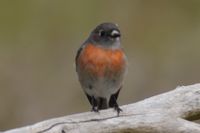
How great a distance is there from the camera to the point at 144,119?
408 inches

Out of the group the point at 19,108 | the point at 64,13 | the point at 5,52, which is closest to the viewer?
the point at 19,108

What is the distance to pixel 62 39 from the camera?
1725 cm

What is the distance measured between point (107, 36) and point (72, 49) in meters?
5.45

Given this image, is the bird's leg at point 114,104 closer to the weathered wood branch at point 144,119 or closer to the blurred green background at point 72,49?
the weathered wood branch at point 144,119

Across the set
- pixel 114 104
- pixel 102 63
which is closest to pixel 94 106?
pixel 114 104

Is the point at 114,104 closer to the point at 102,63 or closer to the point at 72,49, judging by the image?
the point at 102,63

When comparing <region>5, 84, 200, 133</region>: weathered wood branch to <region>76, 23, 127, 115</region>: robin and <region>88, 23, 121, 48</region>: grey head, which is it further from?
<region>88, 23, 121, 48</region>: grey head

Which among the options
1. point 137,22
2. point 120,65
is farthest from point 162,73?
point 120,65

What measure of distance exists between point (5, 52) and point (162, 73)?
8.14 feet

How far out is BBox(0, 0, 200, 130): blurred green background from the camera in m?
15.7

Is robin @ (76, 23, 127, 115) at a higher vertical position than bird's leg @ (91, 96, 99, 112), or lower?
higher

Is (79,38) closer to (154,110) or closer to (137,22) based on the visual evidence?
(137,22)

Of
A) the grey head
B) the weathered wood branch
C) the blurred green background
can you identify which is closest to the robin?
the grey head

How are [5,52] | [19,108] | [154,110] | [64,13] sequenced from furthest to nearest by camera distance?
[64,13] < [5,52] < [19,108] < [154,110]
